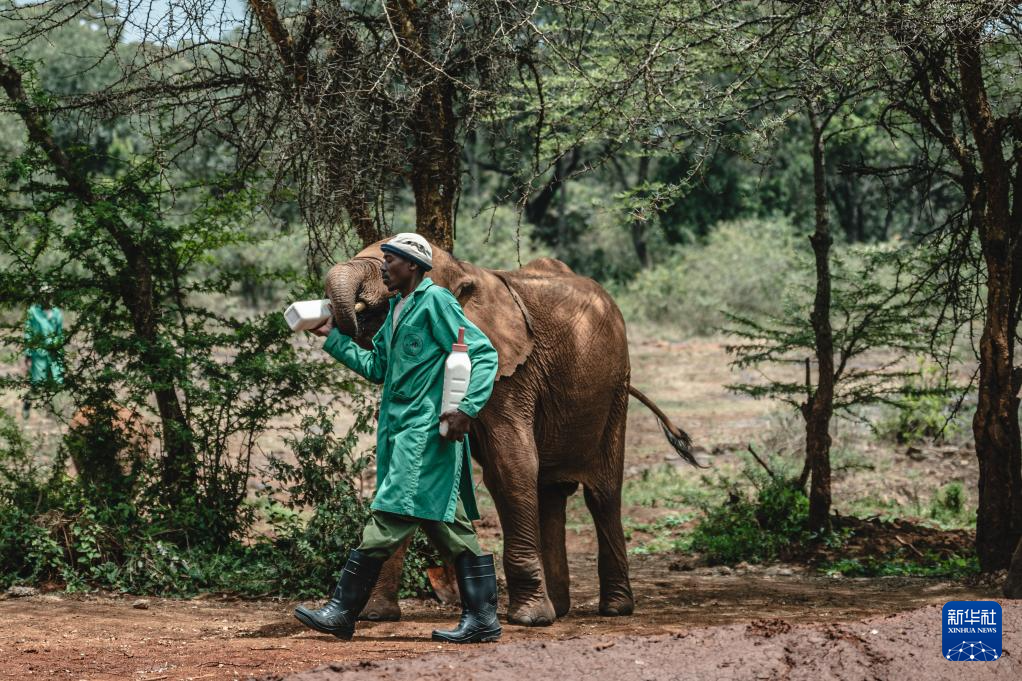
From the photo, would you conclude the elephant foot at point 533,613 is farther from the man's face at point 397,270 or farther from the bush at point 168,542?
the man's face at point 397,270

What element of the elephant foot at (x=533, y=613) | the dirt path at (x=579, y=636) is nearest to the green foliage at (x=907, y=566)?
the dirt path at (x=579, y=636)

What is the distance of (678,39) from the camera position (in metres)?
10.6

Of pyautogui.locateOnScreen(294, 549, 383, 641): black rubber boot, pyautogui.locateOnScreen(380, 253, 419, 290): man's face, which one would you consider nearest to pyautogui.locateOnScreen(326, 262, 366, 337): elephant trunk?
pyautogui.locateOnScreen(380, 253, 419, 290): man's face

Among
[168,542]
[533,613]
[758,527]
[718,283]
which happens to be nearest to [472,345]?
[533,613]

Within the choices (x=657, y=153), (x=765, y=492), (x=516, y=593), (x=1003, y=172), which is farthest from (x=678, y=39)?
(x=516, y=593)

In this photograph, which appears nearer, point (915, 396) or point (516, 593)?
point (516, 593)

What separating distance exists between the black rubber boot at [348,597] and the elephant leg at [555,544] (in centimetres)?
196

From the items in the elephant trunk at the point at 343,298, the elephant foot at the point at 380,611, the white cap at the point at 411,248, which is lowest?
the elephant foot at the point at 380,611

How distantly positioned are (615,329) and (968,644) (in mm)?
3408

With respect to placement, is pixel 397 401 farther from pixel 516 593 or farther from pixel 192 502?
pixel 192 502

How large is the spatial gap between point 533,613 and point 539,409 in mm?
1294

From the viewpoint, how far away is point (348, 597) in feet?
20.0

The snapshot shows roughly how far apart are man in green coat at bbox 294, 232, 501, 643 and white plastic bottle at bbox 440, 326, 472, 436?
0.13ft

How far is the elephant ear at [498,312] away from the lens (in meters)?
7.32
